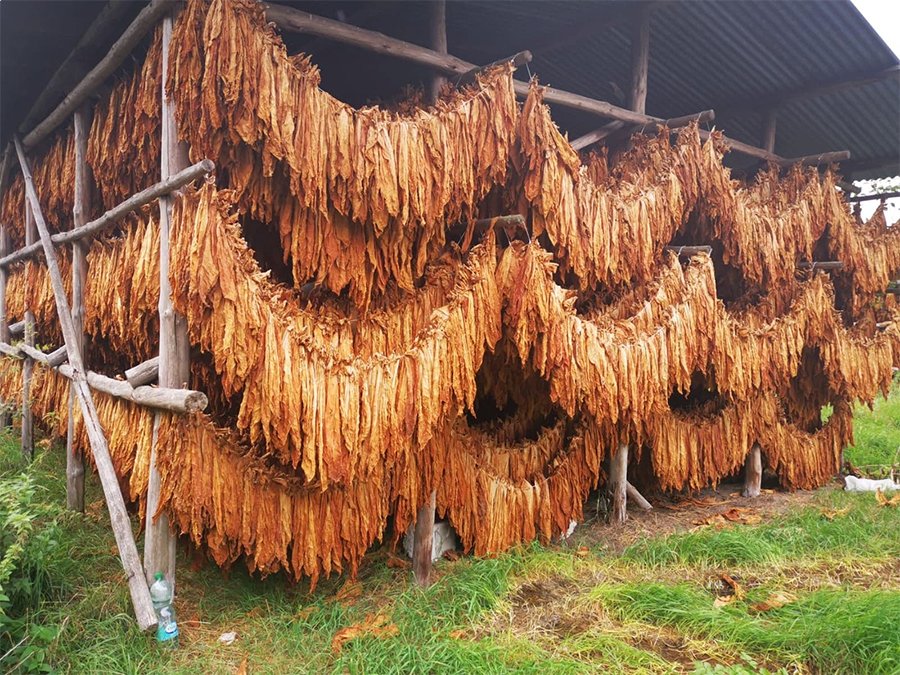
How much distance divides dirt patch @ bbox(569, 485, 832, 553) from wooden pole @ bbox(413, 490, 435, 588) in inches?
69.9

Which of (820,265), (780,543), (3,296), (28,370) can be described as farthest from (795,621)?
(3,296)

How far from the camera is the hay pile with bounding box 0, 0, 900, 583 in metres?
3.59

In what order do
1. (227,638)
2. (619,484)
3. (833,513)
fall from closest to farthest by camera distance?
(227,638) < (619,484) < (833,513)

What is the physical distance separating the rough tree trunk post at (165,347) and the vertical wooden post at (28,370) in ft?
13.5

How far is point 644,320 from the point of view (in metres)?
5.36

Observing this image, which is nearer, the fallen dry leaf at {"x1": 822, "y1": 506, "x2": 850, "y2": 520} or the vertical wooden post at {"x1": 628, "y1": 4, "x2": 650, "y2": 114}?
the vertical wooden post at {"x1": 628, "y1": 4, "x2": 650, "y2": 114}

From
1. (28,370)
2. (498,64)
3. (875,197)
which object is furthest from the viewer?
(875,197)

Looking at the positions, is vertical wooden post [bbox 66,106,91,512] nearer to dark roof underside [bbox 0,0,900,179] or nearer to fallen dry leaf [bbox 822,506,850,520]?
dark roof underside [bbox 0,0,900,179]

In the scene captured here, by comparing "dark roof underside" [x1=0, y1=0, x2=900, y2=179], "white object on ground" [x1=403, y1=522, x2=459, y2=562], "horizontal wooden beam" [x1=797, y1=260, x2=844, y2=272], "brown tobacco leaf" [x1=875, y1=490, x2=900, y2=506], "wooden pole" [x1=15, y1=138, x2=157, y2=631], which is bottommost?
"brown tobacco leaf" [x1=875, y1=490, x2=900, y2=506]

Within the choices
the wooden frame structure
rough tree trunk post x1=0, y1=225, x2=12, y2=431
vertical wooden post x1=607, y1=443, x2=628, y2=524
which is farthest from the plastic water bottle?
rough tree trunk post x1=0, y1=225, x2=12, y2=431

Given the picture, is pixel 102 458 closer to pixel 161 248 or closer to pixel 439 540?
pixel 161 248

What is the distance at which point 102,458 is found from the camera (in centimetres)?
465

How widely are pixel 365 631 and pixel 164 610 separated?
4.51 ft

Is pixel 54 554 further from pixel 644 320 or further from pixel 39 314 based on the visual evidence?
pixel 644 320
